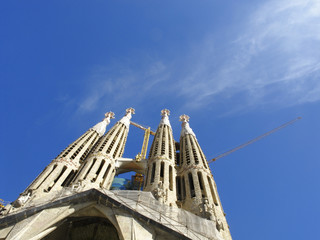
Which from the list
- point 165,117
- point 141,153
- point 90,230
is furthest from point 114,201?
point 165,117

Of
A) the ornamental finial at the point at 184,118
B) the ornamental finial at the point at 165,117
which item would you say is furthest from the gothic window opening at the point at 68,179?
the ornamental finial at the point at 184,118

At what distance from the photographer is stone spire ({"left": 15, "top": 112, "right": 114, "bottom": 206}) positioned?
21.7 m

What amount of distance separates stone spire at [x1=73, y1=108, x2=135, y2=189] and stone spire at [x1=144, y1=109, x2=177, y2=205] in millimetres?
3961

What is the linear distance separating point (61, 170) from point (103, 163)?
4167mm

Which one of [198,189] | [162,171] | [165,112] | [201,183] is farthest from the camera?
[165,112]

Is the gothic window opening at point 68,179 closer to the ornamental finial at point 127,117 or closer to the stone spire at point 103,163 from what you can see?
the stone spire at point 103,163

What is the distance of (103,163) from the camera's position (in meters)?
28.4

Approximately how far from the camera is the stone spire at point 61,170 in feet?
71.1

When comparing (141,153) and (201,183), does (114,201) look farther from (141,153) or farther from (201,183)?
(141,153)

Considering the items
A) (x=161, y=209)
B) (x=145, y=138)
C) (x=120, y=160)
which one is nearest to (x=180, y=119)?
(x=145, y=138)

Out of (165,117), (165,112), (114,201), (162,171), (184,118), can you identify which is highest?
(165,112)

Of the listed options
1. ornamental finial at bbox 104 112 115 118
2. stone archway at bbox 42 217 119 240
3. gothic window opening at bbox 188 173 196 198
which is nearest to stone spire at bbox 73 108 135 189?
stone archway at bbox 42 217 119 240

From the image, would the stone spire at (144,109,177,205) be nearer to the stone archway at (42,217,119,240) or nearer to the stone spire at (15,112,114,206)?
the stone archway at (42,217,119,240)

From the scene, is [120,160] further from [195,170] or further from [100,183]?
[195,170]
